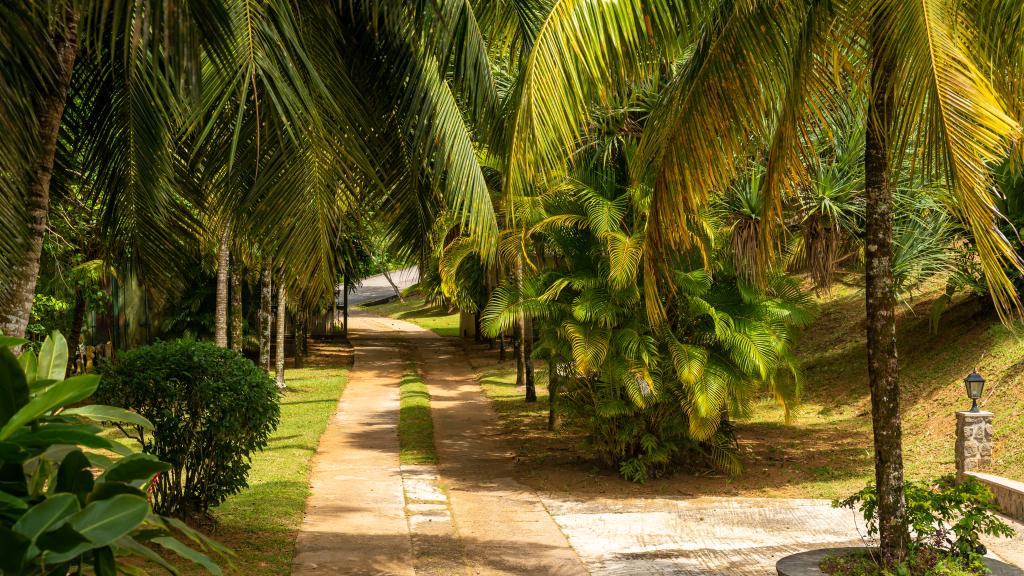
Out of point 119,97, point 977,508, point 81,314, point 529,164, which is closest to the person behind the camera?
point 529,164

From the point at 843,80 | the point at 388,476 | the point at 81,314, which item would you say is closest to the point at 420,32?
the point at 843,80

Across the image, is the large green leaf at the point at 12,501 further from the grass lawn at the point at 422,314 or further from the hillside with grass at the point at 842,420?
the grass lawn at the point at 422,314

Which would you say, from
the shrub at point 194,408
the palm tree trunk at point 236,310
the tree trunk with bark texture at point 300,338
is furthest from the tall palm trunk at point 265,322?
the shrub at point 194,408

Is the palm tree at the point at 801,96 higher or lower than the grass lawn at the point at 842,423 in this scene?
higher

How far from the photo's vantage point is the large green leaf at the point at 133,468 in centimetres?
238

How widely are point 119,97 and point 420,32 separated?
220 cm

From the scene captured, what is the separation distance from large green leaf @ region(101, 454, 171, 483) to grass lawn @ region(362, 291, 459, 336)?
33.8 meters

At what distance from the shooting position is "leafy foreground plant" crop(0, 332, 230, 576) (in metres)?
2.10

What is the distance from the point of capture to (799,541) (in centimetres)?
890

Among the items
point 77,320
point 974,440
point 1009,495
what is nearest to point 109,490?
point 1009,495

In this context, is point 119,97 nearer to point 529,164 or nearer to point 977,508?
point 529,164

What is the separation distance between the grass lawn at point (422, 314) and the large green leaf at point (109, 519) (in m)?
34.0

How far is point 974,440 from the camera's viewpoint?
10625 mm

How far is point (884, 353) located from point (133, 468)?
17.5ft
